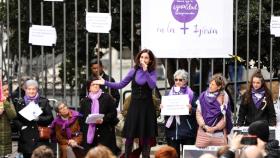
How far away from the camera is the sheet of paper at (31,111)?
1027cm

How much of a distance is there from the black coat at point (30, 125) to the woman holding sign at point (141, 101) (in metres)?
0.93

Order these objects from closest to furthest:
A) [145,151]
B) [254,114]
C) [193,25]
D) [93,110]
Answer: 1. [254,114]
2. [145,151]
3. [93,110]
4. [193,25]

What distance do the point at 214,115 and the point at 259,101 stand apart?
0.65 m

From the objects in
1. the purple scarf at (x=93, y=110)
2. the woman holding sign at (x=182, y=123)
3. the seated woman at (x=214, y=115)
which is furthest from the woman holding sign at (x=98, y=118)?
the seated woman at (x=214, y=115)

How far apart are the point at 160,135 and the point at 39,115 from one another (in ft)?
7.81

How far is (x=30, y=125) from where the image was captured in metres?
10.4

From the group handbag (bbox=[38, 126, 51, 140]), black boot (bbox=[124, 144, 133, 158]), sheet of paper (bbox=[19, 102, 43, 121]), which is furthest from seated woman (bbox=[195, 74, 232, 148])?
sheet of paper (bbox=[19, 102, 43, 121])

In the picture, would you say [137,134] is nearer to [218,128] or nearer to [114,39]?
[218,128]

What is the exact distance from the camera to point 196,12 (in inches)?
419

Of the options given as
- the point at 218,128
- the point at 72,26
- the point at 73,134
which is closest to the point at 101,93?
the point at 73,134

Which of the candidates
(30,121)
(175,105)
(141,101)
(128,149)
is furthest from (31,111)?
(175,105)

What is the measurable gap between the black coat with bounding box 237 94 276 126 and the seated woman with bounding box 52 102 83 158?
89.7 inches

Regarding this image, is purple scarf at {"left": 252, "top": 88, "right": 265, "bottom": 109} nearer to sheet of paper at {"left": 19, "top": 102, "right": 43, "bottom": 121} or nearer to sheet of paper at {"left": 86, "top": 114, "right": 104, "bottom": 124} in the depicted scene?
sheet of paper at {"left": 86, "top": 114, "right": 104, "bottom": 124}

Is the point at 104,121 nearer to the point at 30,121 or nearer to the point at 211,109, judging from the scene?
the point at 30,121
